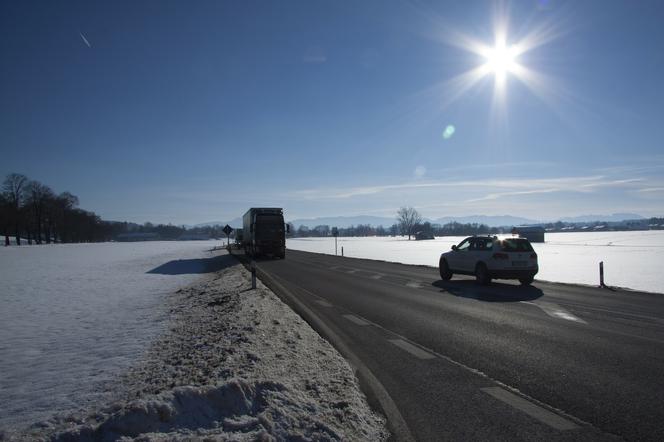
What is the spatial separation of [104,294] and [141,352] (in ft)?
31.8

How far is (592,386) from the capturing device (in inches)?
194

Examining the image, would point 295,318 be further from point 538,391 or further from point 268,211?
point 268,211

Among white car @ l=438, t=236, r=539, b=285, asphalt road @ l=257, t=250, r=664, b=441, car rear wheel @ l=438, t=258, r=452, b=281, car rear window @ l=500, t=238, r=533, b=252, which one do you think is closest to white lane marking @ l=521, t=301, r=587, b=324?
asphalt road @ l=257, t=250, r=664, b=441

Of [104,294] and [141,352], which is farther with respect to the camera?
[104,294]

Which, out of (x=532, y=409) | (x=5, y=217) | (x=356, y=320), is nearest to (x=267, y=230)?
(x=356, y=320)

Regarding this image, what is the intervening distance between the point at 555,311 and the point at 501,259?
5188 millimetres

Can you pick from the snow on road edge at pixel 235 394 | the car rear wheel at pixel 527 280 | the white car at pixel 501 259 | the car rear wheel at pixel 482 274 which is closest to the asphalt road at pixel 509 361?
the snow on road edge at pixel 235 394

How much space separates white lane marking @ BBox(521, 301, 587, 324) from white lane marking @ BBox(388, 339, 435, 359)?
4.03 meters

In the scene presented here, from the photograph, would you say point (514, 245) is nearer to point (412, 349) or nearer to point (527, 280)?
point (527, 280)

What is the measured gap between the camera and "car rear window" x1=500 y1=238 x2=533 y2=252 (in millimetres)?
15227

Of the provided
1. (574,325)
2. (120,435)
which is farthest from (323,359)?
(574,325)

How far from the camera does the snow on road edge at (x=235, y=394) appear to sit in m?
3.54

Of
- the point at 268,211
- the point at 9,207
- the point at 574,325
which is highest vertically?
the point at 9,207

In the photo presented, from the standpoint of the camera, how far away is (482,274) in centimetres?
1573
